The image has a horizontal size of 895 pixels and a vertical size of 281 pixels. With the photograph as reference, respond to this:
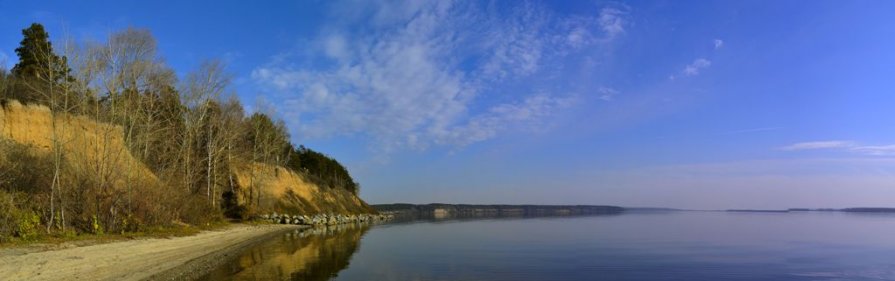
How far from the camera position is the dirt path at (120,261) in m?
16.2

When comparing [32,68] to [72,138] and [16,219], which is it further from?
[16,219]

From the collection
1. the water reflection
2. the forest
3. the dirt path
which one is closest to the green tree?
the forest

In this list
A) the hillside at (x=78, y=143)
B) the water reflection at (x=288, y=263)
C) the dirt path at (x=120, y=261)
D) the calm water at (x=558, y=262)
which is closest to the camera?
the dirt path at (x=120, y=261)

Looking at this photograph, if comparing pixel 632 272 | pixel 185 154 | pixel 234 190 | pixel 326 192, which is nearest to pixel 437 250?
pixel 632 272

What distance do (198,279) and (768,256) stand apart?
26.0m

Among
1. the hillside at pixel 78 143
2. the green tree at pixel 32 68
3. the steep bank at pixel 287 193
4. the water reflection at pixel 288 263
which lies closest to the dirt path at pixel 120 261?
the water reflection at pixel 288 263

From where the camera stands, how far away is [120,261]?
65.6 feet

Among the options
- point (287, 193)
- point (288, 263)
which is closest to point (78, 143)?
point (288, 263)

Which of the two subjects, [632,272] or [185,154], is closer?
[632,272]

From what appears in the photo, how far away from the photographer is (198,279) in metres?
19.1

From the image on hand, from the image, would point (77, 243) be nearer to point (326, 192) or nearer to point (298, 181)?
point (298, 181)

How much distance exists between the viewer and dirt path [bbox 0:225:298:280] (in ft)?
53.2

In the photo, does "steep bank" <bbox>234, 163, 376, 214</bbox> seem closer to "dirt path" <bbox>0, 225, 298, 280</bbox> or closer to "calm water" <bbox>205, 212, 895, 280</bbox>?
"calm water" <bbox>205, 212, 895, 280</bbox>

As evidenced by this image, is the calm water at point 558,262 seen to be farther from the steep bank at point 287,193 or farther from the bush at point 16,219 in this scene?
the steep bank at point 287,193
